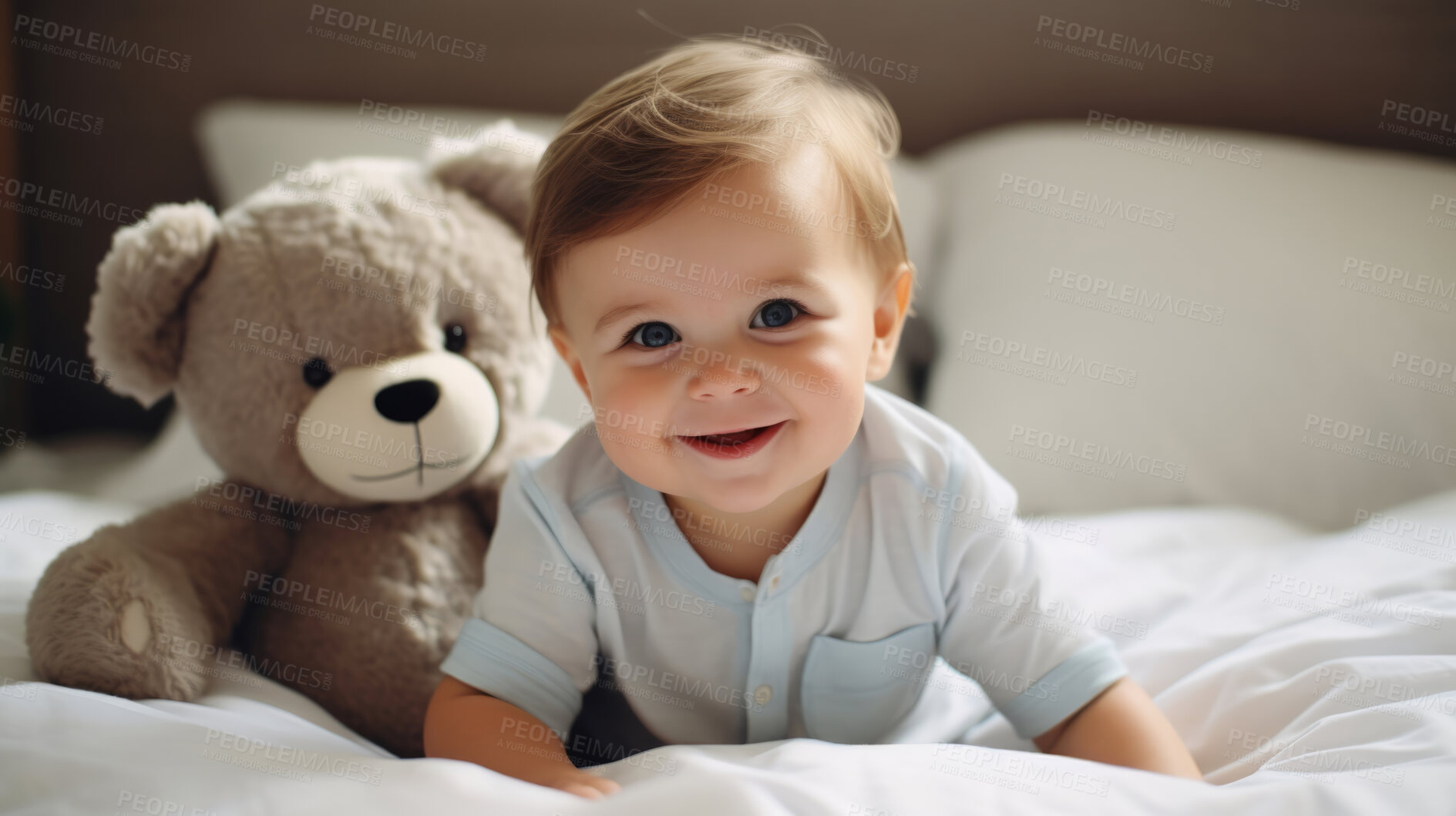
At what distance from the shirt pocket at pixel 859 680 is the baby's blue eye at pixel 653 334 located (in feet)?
1.01

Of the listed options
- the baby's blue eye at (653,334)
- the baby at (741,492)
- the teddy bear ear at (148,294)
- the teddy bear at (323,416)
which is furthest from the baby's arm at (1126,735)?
the teddy bear ear at (148,294)

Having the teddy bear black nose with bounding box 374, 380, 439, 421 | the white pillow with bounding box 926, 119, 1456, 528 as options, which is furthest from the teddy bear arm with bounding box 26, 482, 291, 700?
the white pillow with bounding box 926, 119, 1456, 528

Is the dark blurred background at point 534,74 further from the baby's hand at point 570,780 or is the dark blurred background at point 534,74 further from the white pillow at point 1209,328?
the baby's hand at point 570,780

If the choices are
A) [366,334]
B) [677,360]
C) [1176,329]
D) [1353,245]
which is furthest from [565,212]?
[1353,245]

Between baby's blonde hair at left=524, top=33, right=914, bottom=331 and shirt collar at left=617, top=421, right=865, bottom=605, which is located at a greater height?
baby's blonde hair at left=524, top=33, right=914, bottom=331

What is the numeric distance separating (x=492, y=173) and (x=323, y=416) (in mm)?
321

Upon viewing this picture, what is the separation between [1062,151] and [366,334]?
1012 mm

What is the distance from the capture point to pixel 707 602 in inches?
33.8

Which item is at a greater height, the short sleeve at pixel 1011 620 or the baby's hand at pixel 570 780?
the short sleeve at pixel 1011 620

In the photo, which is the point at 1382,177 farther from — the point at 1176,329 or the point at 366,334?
the point at 366,334

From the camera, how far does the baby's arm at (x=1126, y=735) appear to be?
2.57ft

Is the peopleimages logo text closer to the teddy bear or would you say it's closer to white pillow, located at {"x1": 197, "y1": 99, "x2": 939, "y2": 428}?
white pillow, located at {"x1": 197, "y1": 99, "x2": 939, "y2": 428}

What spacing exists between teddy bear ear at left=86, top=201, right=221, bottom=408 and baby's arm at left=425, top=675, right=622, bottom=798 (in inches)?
17.2

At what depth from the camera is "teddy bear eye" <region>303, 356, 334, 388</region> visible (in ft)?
3.01
